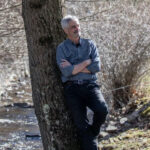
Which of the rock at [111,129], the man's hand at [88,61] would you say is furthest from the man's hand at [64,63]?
the rock at [111,129]

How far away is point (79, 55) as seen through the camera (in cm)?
482

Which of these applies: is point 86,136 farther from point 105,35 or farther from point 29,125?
point 29,125

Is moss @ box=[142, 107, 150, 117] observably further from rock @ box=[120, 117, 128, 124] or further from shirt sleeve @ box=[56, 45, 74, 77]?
shirt sleeve @ box=[56, 45, 74, 77]

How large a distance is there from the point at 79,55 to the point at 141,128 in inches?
142

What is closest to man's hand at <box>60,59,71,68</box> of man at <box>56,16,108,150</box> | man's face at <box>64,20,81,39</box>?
man at <box>56,16,108,150</box>

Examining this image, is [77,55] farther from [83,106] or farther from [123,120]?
[123,120]

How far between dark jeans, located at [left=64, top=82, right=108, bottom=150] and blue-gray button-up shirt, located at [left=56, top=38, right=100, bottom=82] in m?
0.10

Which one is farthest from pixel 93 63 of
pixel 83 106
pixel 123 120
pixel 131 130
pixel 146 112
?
pixel 123 120

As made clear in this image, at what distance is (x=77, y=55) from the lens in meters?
4.82

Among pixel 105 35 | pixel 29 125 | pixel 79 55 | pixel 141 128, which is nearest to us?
pixel 79 55

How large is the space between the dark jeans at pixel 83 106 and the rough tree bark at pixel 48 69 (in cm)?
18

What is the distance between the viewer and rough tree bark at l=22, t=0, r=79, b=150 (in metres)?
4.95

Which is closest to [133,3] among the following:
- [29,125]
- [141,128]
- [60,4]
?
[141,128]

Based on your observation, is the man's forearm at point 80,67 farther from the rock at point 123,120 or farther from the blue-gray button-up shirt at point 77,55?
the rock at point 123,120
